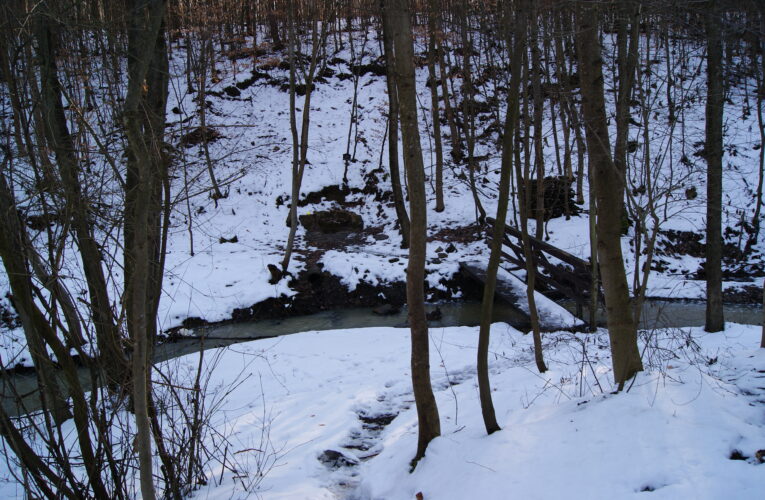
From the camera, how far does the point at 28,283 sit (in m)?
3.09

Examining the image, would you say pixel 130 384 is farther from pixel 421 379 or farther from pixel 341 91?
pixel 341 91

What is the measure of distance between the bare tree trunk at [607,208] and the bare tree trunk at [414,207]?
1318mm

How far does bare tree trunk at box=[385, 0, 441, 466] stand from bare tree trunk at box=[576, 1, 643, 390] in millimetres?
1318

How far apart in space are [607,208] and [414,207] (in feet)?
4.86

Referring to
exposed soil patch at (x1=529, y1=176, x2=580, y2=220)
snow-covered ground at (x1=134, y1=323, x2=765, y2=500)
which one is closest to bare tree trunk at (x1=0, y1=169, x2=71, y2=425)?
snow-covered ground at (x1=134, y1=323, x2=765, y2=500)

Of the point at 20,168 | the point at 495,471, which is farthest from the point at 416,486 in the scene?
the point at 20,168

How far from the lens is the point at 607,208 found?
12.2 ft

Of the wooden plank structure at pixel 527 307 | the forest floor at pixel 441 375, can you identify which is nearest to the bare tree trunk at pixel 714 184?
the forest floor at pixel 441 375

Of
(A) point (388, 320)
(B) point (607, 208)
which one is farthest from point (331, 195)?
(B) point (607, 208)

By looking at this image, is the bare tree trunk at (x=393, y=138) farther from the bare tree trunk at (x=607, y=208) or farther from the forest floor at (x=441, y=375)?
the bare tree trunk at (x=607, y=208)

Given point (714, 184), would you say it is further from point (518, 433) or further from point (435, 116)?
point (435, 116)

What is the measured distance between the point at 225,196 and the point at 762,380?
51.7 feet

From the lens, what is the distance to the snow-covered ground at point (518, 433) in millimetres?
2672

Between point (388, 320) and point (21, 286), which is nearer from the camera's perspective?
point (21, 286)
